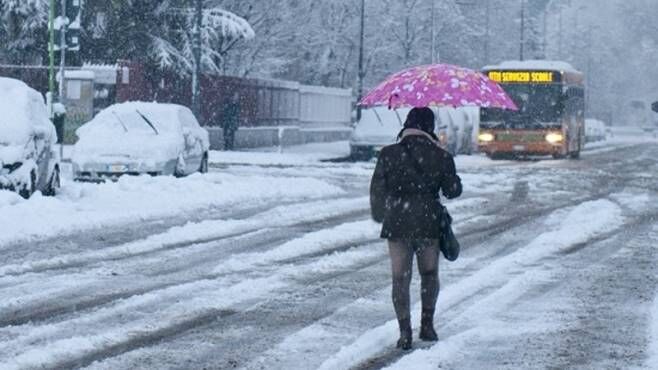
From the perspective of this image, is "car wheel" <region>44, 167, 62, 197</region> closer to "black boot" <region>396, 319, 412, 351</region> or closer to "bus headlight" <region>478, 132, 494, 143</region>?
"black boot" <region>396, 319, 412, 351</region>

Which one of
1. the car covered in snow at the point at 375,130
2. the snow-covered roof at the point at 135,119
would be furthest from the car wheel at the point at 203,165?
the car covered in snow at the point at 375,130

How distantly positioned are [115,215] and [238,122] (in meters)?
27.4

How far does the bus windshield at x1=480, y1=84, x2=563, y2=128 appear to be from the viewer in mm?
43719

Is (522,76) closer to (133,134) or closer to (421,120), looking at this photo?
(133,134)

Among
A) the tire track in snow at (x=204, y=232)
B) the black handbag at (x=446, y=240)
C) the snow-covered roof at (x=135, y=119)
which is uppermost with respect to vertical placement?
the snow-covered roof at (x=135, y=119)

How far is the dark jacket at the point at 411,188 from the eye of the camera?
29.5 feet

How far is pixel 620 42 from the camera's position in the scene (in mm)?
147125

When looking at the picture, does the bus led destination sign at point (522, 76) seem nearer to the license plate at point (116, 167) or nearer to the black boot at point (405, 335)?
the license plate at point (116, 167)

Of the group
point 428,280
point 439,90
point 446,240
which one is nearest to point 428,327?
point 428,280

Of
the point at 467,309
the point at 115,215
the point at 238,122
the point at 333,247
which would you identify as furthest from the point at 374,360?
the point at 238,122

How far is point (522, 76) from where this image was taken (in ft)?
143

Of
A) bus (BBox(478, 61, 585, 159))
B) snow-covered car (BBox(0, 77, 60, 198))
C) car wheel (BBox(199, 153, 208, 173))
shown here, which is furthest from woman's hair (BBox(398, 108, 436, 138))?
bus (BBox(478, 61, 585, 159))

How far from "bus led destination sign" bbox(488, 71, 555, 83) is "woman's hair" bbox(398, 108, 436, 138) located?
34854 millimetres

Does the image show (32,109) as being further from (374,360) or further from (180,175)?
(374,360)
